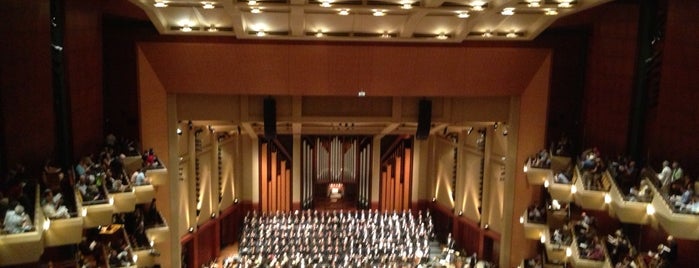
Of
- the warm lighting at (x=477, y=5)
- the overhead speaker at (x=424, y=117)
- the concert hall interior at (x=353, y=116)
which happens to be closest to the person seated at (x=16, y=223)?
the concert hall interior at (x=353, y=116)

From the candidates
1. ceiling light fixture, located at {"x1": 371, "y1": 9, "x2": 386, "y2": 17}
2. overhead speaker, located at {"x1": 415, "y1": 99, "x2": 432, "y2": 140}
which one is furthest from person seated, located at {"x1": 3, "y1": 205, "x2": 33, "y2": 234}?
overhead speaker, located at {"x1": 415, "y1": 99, "x2": 432, "y2": 140}

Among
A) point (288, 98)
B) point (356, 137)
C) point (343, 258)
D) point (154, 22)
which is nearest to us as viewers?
point (154, 22)

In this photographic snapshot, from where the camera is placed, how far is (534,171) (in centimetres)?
1267

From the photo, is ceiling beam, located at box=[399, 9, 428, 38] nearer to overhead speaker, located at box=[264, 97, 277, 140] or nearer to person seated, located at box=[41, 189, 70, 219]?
overhead speaker, located at box=[264, 97, 277, 140]

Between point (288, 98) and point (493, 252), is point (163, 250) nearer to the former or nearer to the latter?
point (288, 98)

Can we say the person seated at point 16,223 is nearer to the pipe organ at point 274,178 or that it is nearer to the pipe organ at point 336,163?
the pipe organ at point 274,178

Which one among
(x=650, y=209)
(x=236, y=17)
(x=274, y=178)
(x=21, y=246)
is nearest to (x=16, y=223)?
(x=21, y=246)

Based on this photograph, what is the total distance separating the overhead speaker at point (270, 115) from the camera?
13.8m

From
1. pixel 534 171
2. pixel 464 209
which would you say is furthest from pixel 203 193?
pixel 534 171

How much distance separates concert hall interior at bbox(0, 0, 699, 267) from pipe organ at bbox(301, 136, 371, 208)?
2.45 meters

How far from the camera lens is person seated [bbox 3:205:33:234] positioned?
715 cm

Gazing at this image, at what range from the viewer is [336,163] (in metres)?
21.1

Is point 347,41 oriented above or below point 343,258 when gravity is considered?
above

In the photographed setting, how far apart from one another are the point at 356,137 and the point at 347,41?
865 centimetres
